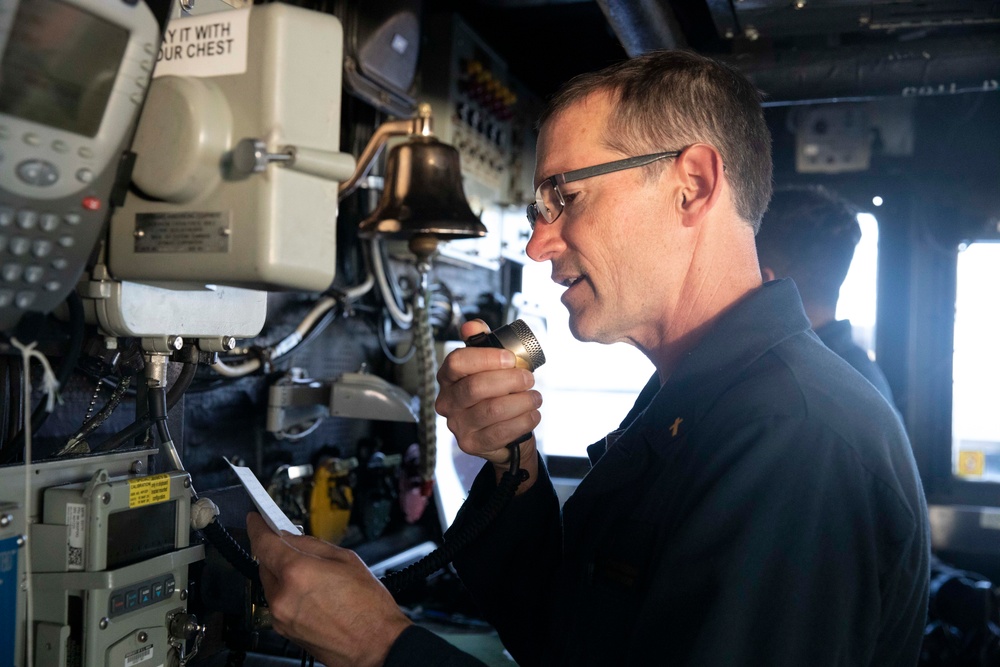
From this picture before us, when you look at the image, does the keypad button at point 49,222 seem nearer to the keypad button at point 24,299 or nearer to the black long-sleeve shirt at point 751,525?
the keypad button at point 24,299

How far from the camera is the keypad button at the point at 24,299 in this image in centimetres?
83

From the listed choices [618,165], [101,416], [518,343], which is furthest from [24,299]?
[618,165]

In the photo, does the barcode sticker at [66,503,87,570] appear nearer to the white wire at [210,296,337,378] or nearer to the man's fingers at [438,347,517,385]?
the man's fingers at [438,347,517,385]

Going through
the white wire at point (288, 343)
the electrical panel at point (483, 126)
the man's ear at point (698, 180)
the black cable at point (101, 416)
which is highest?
the electrical panel at point (483, 126)

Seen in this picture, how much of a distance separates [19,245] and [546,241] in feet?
2.56

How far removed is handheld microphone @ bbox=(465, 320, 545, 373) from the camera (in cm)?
133

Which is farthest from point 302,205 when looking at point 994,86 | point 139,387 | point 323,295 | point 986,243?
point 986,243

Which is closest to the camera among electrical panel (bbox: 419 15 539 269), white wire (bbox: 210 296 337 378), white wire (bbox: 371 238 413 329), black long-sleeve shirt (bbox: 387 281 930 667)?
black long-sleeve shirt (bbox: 387 281 930 667)

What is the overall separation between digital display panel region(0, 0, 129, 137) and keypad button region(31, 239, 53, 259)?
0.38 feet

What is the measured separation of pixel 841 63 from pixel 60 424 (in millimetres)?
2365

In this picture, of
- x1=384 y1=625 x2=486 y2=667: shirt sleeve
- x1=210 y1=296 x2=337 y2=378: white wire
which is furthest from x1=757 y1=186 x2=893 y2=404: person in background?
x1=384 y1=625 x2=486 y2=667: shirt sleeve

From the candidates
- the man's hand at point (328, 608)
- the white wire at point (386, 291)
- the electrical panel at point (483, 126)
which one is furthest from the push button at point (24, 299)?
the electrical panel at point (483, 126)

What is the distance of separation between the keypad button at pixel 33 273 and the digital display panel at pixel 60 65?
5.6 inches

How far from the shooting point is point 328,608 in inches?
40.8
